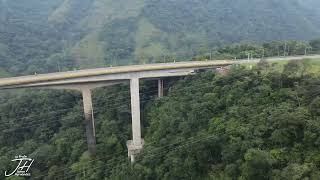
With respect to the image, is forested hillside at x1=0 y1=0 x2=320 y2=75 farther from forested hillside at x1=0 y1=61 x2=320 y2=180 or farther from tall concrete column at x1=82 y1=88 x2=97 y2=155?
tall concrete column at x1=82 y1=88 x2=97 y2=155

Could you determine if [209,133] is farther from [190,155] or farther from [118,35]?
[118,35]

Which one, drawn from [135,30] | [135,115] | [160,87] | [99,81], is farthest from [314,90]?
[135,30]

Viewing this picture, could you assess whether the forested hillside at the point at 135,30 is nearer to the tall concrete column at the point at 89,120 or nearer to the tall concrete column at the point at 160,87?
the tall concrete column at the point at 160,87

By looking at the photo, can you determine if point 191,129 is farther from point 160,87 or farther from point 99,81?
point 160,87

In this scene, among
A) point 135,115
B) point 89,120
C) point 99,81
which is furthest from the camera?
point 135,115

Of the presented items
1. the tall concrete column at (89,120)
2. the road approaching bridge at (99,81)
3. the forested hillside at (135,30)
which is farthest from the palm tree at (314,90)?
the forested hillside at (135,30)

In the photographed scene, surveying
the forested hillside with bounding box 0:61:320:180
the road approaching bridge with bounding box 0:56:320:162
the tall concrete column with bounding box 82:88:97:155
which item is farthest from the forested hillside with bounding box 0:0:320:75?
the tall concrete column with bounding box 82:88:97:155
